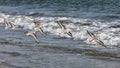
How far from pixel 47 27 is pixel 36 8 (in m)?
12.7

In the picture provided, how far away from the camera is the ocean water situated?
15712mm

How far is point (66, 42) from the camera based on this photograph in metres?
19.9

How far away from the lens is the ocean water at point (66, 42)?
15.7 meters

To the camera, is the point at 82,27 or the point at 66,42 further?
the point at 82,27

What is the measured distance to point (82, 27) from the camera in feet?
78.0

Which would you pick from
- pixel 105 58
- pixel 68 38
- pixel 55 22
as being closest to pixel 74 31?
pixel 68 38

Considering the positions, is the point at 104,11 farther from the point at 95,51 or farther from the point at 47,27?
the point at 95,51

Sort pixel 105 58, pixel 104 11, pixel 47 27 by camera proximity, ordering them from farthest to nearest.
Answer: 1. pixel 104 11
2. pixel 47 27
3. pixel 105 58

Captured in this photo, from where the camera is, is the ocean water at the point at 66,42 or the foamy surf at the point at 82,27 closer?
the ocean water at the point at 66,42

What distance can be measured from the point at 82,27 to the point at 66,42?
A: 405 centimetres

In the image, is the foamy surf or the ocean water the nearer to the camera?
the ocean water

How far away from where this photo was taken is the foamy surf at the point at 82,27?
20109mm

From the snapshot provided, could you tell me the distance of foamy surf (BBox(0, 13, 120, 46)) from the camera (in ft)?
66.0

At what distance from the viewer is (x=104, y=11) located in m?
30.8
